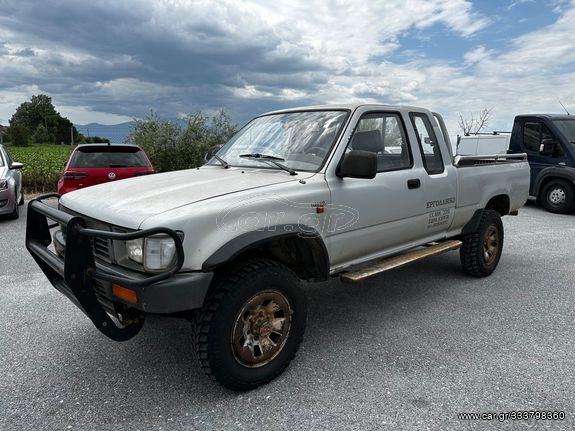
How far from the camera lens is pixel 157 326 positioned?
377 centimetres

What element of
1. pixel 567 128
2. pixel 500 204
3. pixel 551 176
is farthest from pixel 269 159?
pixel 567 128

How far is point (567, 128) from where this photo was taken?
32.4 ft

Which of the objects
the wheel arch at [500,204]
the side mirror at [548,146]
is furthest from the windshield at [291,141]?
the side mirror at [548,146]

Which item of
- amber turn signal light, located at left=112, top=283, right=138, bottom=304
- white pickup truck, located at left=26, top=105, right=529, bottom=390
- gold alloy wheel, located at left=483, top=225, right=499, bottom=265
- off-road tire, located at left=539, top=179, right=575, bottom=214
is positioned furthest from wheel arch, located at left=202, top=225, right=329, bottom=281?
off-road tire, located at left=539, top=179, right=575, bottom=214

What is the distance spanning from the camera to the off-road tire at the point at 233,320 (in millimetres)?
2580

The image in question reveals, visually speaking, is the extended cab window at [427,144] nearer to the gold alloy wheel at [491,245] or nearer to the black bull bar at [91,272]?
the gold alloy wheel at [491,245]

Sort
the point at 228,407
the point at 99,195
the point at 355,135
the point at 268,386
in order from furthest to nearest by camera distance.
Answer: the point at 355,135 < the point at 99,195 < the point at 268,386 < the point at 228,407

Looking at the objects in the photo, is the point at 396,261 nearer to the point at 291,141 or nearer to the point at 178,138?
the point at 291,141

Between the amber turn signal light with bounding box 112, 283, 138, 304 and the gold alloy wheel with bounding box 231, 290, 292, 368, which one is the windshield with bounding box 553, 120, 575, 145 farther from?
the amber turn signal light with bounding box 112, 283, 138, 304

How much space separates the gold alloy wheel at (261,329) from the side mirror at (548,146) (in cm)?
923

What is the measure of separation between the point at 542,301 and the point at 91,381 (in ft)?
13.8

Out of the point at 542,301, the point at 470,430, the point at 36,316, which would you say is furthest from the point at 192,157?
the point at 470,430

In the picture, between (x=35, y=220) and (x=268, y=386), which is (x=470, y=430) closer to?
(x=268, y=386)

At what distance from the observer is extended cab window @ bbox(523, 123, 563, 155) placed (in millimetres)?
9898
